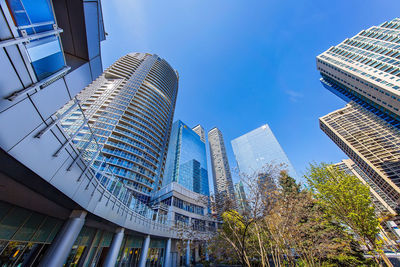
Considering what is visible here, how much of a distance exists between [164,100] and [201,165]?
34926 millimetres

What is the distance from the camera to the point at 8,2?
281cm

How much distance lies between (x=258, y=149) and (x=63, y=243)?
100369mm

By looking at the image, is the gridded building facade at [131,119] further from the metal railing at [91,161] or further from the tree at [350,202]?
the tree at [350,202]

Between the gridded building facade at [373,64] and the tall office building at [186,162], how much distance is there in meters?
61.6

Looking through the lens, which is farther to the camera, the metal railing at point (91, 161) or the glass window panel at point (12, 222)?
the glass window panel at point (12, 222)

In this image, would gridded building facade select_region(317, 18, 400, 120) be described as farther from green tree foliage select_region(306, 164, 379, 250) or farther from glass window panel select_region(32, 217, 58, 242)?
glass window panel select_region(32, 217, 58, 242)

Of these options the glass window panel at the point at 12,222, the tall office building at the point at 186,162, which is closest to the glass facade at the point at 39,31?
the glass window panel at the point at 12,222

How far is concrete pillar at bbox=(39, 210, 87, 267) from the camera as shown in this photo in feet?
19.3

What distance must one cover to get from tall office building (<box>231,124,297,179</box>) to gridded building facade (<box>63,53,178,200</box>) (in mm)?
61380

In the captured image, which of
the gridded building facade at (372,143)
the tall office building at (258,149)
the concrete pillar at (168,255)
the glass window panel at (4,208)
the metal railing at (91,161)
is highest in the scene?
the tall office building at (258,149)

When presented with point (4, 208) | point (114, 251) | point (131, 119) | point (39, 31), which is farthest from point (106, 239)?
point (131, 119)

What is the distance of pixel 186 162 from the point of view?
180 feet

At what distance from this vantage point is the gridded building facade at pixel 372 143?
44.1 meters

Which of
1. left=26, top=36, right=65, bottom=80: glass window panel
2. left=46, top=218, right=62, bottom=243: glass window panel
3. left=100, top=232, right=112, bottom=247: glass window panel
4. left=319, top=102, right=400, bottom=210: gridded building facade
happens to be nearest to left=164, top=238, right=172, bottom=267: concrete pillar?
left=100, top=232, right=112, bottom=247: glass window panel
